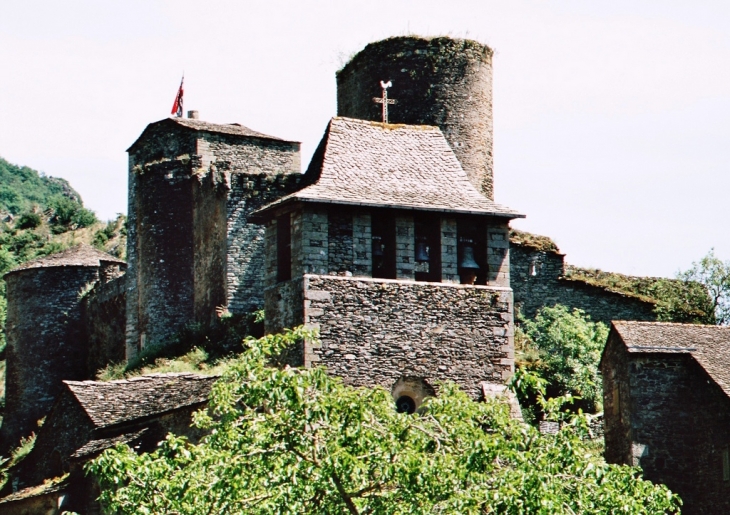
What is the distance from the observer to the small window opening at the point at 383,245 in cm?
2838

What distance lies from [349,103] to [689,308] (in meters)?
9.43

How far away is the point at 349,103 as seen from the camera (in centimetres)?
4169

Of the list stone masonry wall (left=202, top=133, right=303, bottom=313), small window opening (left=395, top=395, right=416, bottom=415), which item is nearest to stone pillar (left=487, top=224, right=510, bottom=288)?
small window opening (left=395, top=395, right=416, bottom=415)

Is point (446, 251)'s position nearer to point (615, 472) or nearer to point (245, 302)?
point (615, 472)

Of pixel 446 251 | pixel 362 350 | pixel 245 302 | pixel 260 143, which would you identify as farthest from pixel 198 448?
pixel 260 143

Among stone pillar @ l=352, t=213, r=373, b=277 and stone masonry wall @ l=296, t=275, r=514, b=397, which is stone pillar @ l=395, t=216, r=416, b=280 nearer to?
stone masonry wall @ l=296, t=275, r=514, b=397

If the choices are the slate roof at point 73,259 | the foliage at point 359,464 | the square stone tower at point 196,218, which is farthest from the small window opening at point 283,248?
the slate roof at point 73,259

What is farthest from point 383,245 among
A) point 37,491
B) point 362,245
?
point 37,491

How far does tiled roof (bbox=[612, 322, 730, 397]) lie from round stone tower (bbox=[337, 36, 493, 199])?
8771 mm

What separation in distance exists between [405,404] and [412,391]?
239mm

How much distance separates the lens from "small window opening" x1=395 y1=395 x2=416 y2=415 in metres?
27.8

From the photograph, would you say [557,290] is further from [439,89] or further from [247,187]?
[247,187]

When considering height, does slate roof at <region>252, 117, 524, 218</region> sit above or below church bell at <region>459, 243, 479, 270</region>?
above

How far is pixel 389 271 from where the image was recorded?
93.2 ft
